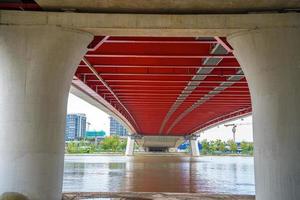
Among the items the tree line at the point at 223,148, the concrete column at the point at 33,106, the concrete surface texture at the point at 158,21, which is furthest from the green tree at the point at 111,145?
the concrete surface texture at the point at 158,21

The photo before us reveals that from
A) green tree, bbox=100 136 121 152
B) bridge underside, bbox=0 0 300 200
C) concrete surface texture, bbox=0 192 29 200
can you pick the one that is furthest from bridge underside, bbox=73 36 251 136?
green tree, bbox=100 136 121 152

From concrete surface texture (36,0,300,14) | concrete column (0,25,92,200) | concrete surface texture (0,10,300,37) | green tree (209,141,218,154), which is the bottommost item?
green tree (209,141,218,154)

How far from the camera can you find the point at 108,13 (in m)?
10.0

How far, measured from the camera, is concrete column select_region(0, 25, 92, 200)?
9.30 metres

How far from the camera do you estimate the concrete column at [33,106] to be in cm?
930

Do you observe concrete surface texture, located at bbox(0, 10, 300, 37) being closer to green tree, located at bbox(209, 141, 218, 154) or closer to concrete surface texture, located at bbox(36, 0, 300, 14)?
concrete surface texture, located at bbox(36, 0, 300, 14)

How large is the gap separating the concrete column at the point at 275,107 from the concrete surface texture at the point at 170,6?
0.65 m

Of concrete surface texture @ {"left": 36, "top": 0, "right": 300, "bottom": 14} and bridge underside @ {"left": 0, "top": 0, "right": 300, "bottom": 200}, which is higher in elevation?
concrete surface texture @ {"left": 36, "top": 0, "right": 300, "bottom": 14}

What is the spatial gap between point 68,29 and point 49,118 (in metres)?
2.38

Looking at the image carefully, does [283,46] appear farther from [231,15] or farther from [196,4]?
[196,4]

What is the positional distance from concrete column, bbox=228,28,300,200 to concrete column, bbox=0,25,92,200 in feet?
15.9

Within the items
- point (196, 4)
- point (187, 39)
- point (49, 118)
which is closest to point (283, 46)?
point (196, 4)

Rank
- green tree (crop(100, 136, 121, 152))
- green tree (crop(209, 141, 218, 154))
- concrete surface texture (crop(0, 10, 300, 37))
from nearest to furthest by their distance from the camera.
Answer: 1. concrete surface texture (crop(0, 10, 300, 37))
2. green tree (crop(100, 136, 121, 152))
3. green tree (crop(209, 141, 218, 154))

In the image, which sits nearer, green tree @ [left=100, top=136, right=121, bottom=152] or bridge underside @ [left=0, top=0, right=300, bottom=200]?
bridge underside @ [left=0, top=0, right=300, bottom=200]
